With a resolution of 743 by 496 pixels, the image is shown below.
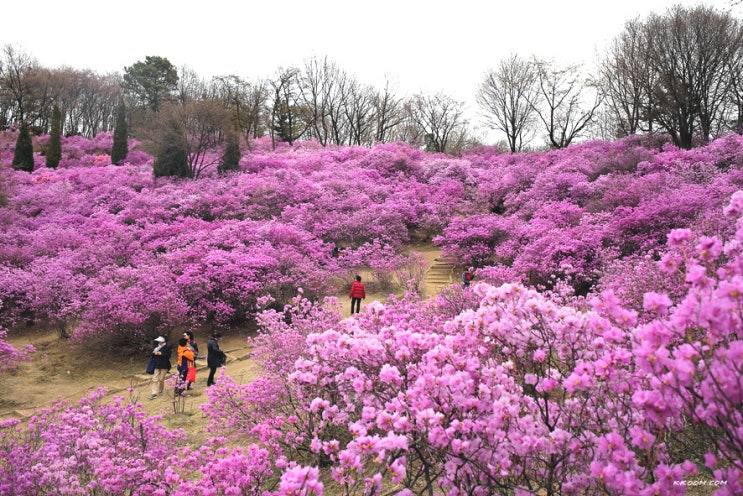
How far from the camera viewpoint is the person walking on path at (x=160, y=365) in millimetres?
8719

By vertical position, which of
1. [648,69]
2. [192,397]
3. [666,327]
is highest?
[648,69]

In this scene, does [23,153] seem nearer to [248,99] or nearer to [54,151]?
[54,151]

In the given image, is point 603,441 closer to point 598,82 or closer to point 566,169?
point 566,169

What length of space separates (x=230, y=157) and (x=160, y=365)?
19.6 metres

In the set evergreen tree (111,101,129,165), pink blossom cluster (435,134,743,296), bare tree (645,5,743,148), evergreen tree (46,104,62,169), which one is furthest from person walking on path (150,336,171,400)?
evergreen tree (46,104,62,169)

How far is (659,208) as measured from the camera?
12.6 meters

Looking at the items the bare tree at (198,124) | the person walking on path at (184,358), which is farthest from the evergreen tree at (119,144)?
the person walking on path at (184,358)

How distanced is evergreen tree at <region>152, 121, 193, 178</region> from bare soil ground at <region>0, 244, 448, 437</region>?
14111mm

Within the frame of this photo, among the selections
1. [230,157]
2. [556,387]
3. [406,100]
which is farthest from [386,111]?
[556,387]

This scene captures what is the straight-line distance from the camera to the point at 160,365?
8828mm

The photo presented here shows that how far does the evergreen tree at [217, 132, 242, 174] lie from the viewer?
26.1 m

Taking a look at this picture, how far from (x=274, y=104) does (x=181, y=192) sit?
26957 millimetres

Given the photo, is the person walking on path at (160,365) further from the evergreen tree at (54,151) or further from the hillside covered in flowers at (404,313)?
the evergreen tree at (54,151)

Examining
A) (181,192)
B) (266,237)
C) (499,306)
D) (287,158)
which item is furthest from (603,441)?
(287,158)
